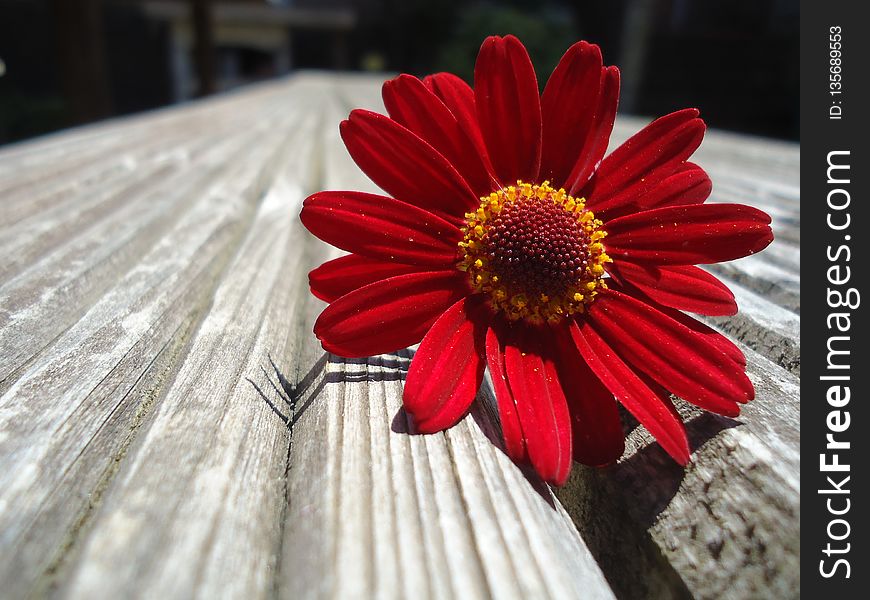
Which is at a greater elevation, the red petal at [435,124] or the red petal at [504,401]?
the red petal at [435,124]

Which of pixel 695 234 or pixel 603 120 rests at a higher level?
pixel 603 120

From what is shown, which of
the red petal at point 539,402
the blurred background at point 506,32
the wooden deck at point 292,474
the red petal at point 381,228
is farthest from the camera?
the blurred background at point 506,32

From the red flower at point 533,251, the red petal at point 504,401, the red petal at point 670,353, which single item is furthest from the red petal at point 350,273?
the red petal at point 670,353

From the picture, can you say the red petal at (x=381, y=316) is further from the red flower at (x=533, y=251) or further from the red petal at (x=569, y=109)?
the red petal at (x=569, y=109)

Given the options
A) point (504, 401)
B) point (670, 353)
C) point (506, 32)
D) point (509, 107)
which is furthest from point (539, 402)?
point (506, 32)

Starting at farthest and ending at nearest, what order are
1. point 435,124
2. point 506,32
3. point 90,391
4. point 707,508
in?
point 506,32, point 435,124, point 90,391, point 707,508

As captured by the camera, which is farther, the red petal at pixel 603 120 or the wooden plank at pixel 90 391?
the red petal at pixel 603 120

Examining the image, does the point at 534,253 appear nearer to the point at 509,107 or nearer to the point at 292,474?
the point at 509,107

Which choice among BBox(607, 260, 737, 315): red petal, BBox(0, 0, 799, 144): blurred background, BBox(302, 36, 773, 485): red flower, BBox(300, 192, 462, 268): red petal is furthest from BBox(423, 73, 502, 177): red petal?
BBox(0, 0, 799, 144): blurred background
